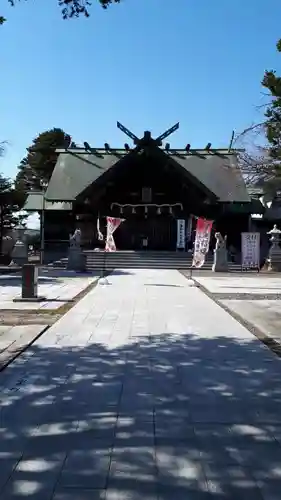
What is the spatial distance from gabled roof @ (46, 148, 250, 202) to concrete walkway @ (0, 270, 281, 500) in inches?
1031

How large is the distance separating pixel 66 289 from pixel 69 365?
995cm

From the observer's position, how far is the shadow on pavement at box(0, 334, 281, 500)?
326cm

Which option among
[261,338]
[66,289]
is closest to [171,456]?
[261,338]

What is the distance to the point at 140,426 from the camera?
4289 mm

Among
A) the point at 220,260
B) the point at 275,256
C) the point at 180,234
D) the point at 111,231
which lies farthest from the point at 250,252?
the point at 111,231

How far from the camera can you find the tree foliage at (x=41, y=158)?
5638cm

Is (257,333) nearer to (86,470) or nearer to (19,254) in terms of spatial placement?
(86,470)

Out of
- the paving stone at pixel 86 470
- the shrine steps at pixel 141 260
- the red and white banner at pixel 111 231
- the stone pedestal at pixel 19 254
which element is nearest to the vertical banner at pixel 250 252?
the shrine steps at pixel 141 260

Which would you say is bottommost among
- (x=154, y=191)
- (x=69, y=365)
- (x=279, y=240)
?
(x=69, y=365)

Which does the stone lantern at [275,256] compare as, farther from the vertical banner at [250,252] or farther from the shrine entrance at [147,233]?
the shrine entrance at [147,233]

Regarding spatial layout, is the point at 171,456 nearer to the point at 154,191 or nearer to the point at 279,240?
the point at 279,240

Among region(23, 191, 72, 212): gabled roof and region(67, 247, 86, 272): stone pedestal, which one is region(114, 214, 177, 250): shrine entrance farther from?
region(67, 247, 86, 272): stone pedestal

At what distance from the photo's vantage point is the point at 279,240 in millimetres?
29406

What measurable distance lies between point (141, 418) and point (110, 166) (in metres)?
30.0
